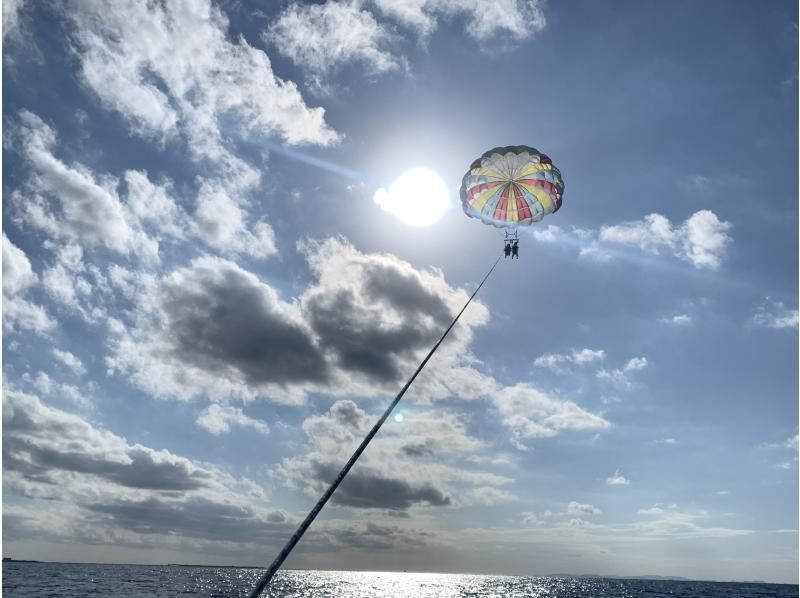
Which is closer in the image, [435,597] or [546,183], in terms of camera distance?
[546,183]

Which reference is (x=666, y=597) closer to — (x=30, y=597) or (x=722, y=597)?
(x=722, y=597)

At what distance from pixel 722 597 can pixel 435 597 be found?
92.4m

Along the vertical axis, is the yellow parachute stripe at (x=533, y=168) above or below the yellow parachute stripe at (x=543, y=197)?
above

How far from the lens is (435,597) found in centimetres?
14825

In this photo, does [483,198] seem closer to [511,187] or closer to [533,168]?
[511,187]

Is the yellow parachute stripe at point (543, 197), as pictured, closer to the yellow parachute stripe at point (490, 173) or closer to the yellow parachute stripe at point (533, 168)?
the yellow parachute stripe at point (533, 168)

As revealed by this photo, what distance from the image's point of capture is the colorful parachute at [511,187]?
2977 centimetres

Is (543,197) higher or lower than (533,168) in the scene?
lower

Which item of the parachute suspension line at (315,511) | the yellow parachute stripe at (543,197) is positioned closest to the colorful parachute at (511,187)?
the yellow parachute stripe at (543,197)

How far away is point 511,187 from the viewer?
102 feet

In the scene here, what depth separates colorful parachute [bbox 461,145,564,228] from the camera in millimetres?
29766

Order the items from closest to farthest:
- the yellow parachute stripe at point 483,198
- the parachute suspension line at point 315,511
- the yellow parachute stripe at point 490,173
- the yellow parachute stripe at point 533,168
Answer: the parachute suspension line at point 315,511 → the yellow parachute stripe at point 533,168 → the yellow parachute stripe at point 490,173 → the yellow parachute stripe at point 483,198

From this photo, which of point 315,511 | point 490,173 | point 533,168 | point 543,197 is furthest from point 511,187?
point 315,511

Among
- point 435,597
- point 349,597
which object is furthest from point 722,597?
point 349,597
